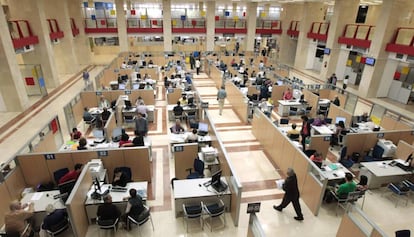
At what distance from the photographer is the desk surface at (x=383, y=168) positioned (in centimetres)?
735

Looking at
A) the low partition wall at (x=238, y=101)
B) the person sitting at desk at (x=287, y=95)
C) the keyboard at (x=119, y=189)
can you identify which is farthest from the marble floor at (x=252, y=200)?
the person sitting at desk at (x=287, y=95)

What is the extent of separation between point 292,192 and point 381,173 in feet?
10.4

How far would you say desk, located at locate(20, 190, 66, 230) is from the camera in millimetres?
5719

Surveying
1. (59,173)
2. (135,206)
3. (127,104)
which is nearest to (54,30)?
(127,104)

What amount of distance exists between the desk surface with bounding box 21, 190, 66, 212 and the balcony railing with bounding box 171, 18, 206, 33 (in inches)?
831

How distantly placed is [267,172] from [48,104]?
1301cm

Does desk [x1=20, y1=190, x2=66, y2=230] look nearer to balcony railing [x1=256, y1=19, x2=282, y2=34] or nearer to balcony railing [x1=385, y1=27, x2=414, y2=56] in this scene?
balcony railing [x1=385, y1=27, x2=414, y2=56]

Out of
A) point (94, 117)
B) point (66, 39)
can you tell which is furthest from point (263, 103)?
point (66, 39)

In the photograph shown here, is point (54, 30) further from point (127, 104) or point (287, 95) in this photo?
point (287, 95)

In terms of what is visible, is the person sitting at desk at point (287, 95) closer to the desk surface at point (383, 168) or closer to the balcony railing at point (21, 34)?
the desk surface at point (383, 168)

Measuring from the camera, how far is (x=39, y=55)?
17078mm

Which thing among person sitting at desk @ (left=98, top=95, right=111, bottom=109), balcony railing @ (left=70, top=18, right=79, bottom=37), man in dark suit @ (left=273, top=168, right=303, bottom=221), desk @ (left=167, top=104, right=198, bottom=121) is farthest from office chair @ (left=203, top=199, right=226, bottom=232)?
balcony railing @ (left=70, top=18, right=79, bottom=37)

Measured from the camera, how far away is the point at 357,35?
58.6 ft

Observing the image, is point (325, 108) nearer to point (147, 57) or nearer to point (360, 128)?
A: point (360, 128)
